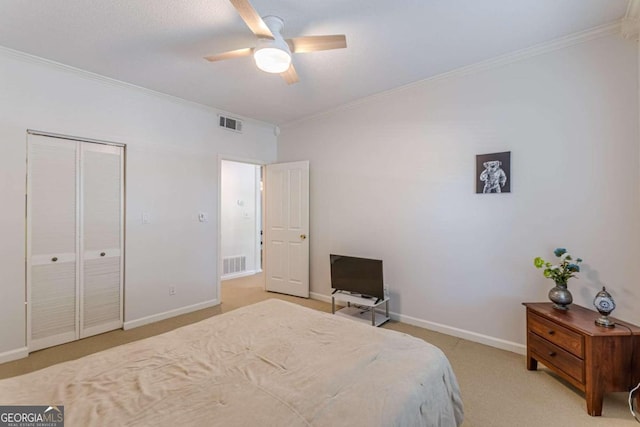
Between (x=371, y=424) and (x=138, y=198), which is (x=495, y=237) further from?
(x=138, y=198)

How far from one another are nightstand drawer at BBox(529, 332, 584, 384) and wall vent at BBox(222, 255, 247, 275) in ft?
16.2

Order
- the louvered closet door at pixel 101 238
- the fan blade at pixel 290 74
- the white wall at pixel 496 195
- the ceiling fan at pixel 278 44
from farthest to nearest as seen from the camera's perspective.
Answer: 1. the louvered closet door at pixel 101 238
2. the fan blade at pixel 290 74
3. the white wall at pixel 496 195
4. the ceiling fan at pixel 278 44

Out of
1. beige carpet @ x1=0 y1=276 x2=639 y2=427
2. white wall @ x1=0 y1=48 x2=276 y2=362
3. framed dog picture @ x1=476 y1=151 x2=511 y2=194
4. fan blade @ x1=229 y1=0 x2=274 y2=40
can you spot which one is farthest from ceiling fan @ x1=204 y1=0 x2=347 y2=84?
beige carpet @ x1=0 y1=276 x2=639 y2=427

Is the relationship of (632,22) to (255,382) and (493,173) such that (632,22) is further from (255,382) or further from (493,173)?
(255,382)

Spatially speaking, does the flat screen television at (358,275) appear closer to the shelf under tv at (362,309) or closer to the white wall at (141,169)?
the shelf under tv at (362,309)

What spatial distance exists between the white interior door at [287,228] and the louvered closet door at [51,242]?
2471 millimetres

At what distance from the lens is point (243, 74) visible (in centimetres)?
298

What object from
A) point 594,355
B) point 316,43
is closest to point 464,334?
point 594,355

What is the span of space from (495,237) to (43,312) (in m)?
4.41

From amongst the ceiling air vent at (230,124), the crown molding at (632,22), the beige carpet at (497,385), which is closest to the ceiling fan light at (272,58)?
the ceiling air vent at (230,124)

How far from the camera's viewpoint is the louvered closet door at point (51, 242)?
8.85 ft

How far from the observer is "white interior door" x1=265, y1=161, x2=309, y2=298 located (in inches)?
173

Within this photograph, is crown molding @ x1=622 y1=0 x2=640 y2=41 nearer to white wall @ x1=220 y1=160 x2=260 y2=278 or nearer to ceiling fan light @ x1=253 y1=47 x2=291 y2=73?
ceiling fan light @ x1=253 y1=47 x2=291 y2=73

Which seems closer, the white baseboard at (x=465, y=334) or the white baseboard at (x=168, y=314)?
the white baseboard at (x=465, y=334)
